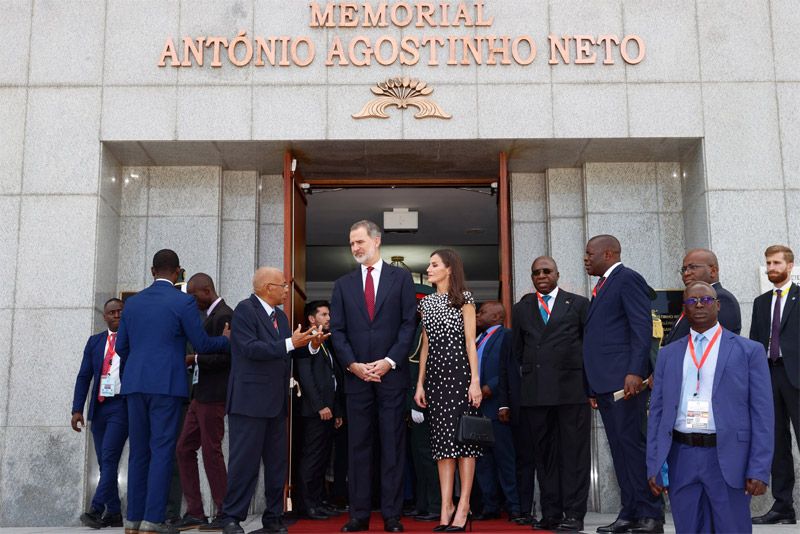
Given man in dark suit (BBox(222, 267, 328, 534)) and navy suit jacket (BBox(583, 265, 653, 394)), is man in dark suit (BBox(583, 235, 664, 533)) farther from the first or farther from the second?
man in dark suit (BBox(222, 267, 328, 534))

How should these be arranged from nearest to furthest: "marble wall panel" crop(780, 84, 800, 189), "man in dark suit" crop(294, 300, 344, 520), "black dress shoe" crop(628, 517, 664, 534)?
"black dress shoe" crop(628, 517, 664, 534) → "man in dark suit" crop(294, 300, 344, 520) → "marble wall panel" crop(780, 84, 800, 189)

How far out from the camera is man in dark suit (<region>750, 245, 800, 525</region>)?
701cm

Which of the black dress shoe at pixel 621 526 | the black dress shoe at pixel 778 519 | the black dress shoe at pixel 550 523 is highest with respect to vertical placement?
the black dress shoe at pixel 621 526

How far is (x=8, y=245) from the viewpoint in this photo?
27.9 feet

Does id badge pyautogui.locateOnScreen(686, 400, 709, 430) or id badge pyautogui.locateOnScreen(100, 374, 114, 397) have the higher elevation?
id badge pyautogui.locateOnScreen(100, 374, 114, 397)

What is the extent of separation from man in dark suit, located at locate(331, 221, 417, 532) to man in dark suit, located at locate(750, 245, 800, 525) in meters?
2.94

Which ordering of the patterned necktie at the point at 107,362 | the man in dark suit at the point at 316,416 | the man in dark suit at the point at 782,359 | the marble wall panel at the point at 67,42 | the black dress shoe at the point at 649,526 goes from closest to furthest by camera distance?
the black dress shoe at the point at 649,526, the man in dark suit at the point at 782,359, the patterned necktie at the point at 107,362, the man in dark suit at the point at 316,416, the marble wall panel at the point at 67,42

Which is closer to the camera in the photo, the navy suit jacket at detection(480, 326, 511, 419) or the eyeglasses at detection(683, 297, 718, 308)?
the eyeglasses at detection(683, 297, 718, 308)

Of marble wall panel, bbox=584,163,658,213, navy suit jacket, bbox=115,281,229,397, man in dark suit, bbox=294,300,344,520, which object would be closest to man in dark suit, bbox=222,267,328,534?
navy suit jacket, bbox=115,281,229,397

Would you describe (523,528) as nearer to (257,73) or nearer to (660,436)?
(660,436)

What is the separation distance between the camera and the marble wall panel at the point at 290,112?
8656 mm

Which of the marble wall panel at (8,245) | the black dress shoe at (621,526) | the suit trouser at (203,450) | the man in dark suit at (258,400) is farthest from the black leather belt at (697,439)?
the marble wall panel at (8,245)

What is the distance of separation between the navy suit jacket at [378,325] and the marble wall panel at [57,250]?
124 inches

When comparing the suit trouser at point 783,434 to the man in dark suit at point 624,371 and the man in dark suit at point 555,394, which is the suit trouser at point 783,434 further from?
the man in dark suit at point 555,394
